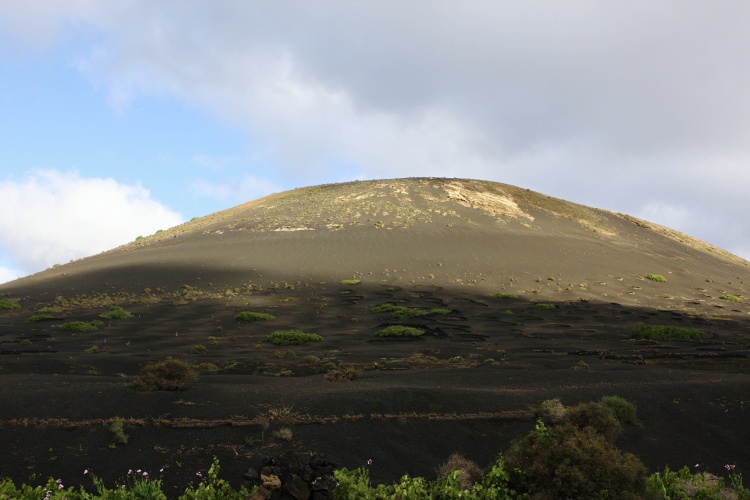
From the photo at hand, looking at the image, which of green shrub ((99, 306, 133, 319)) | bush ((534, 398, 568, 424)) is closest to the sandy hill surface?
bush ((534, 398, 568, 424))

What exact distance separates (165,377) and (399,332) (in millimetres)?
16662

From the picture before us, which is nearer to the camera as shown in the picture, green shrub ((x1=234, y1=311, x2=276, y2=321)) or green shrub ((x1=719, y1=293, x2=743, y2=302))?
green shrub ((x1=234, y1=311, x2=276, y2=321))

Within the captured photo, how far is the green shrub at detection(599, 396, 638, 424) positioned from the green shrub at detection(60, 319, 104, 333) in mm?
26877

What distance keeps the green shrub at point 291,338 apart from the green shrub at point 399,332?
3407mm

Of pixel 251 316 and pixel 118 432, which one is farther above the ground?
pixel 251 316

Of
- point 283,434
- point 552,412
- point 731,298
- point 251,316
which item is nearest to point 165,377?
point 283,434

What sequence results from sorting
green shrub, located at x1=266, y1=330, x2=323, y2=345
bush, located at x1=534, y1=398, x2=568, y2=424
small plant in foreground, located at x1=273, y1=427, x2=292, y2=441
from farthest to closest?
green shrub, located at x1=266, y1=330, x2=323, y2=345
bush, located at x1=534, y1=398, x2=568, y2=424
small plant in foreground, located at x1=273, y1=427, x2=292, y2=441

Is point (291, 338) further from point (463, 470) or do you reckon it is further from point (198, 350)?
point (463, 470)

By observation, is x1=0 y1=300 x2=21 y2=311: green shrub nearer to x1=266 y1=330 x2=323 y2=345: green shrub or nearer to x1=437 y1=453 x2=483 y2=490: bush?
x1=266 y1=330 x2=323 y2=345: green shrub

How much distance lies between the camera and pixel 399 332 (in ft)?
103

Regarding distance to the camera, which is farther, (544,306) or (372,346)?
(544,306)

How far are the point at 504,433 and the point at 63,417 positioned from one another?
33.6ft

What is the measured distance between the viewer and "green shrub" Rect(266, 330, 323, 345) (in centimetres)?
2886

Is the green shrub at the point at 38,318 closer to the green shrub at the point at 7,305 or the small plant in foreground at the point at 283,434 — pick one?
the green shrub at the point at 7,305
